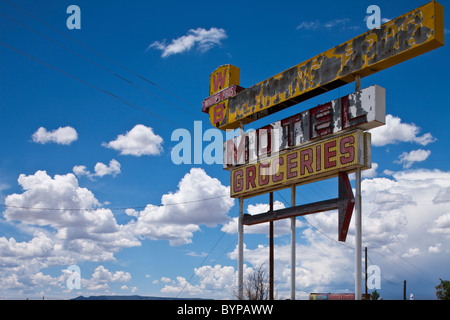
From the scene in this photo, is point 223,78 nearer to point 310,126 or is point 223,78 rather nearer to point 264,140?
point 264,140

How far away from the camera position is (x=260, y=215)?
20.9 meters

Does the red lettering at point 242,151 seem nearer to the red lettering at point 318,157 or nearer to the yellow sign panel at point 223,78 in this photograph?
the yellow sign panel at point 223,78

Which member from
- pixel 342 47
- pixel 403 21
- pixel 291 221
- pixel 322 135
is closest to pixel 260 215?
pixel 291 221

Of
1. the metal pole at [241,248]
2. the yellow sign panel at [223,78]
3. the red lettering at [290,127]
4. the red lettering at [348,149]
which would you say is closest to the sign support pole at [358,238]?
the red lettering at [348,149]

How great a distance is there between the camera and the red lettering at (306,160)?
734 inches

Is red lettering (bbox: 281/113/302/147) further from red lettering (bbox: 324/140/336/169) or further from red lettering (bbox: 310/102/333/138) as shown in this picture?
red lettering (bbox: 324/140/336/169)

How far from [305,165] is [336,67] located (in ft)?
11.2

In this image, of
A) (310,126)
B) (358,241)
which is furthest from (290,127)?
(358,241)

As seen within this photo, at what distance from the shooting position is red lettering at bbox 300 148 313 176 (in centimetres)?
1864

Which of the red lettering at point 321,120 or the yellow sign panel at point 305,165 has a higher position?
the red lettering at point 321,120

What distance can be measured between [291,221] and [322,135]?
339cm

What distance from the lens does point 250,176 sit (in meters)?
21.2

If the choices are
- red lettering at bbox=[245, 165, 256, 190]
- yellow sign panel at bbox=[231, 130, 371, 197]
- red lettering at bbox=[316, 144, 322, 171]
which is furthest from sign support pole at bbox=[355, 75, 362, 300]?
red lettering at bbox=[245, 165, 256, 190]
